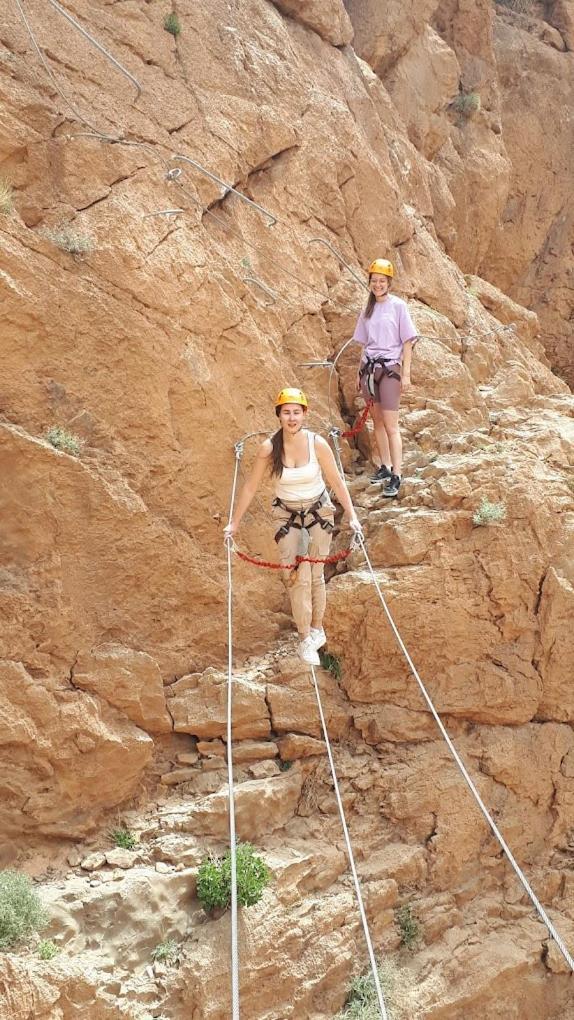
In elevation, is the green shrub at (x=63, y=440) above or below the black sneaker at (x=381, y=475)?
below

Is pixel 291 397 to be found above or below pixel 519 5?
below

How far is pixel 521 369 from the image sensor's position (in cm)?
1119

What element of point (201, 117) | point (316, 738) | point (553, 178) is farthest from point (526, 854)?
point (553, 178)

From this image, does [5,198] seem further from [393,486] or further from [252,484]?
[393,486]

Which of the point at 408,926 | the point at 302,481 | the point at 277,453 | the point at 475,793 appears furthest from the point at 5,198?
the point at 408,926

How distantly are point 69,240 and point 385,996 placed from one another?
660cm

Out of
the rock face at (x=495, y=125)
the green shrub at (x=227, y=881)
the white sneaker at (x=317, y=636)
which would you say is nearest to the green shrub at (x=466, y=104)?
the rock face at (x=495, y=125)

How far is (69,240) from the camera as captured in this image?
732cm

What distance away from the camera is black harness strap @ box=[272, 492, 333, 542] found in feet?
22.0

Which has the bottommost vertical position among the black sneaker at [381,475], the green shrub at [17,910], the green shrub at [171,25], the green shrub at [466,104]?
the green shrub at [17,910]

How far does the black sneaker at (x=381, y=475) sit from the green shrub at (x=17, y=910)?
15.4 feet

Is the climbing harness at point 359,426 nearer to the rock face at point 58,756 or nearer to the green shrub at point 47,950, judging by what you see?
the rock face at point 58,756

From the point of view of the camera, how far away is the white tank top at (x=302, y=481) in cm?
660

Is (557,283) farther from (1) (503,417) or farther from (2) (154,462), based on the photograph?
(2) (154,462)
